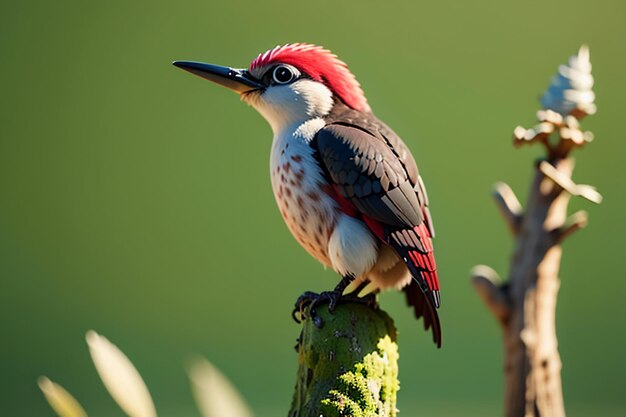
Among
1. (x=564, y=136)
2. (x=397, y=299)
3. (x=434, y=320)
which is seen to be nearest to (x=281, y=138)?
(x=434, y=320)

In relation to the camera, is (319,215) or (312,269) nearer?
(319,215)

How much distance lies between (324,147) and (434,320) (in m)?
0.25

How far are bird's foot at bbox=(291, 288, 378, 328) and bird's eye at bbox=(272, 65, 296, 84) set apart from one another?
0.90 ft

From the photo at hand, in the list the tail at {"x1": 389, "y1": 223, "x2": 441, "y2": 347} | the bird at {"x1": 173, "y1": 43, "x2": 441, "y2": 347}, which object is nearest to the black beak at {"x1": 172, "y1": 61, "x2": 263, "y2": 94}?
the bird at {"x1": 173, "y1": 43, "x2": 441, "y2": 347}

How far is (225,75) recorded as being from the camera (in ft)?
3.41

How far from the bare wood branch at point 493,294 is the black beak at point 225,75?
19.7 inches

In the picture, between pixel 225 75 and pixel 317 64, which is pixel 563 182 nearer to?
pixel 317 64

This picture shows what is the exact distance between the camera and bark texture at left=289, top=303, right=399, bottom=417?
834mm

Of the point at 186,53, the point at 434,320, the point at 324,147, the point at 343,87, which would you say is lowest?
the point at 434,320

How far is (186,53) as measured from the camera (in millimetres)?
2188

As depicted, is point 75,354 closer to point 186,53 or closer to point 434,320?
point 186,53

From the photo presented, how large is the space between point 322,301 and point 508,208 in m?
0.47

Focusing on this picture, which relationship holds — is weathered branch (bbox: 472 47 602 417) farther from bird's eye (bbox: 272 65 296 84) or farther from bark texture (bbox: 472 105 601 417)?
bird's eye (bbox: 272 65 296 84)

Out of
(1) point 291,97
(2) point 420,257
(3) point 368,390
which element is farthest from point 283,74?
(3) point 368,390
